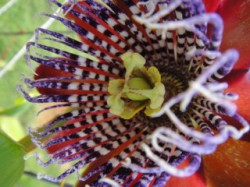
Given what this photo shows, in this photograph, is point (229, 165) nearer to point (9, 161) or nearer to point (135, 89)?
point (135, 89)

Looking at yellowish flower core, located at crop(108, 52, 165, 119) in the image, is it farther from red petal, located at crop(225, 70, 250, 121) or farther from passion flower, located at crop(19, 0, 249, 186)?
red petal, located at crop(225, 70, 250, 121)

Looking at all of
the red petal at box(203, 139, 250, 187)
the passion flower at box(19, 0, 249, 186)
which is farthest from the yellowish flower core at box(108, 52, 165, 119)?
the red petal at box(203, 139, 250, 187)

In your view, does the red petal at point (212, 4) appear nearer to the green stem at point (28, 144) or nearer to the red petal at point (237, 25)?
the red petal at point (237, 25)

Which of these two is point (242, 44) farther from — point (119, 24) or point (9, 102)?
point (9, 102)

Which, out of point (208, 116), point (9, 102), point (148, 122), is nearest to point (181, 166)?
point (208, 116)

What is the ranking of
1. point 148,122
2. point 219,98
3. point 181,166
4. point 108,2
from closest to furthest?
point 219,98, point 181,166, point 108,2, point 148,122

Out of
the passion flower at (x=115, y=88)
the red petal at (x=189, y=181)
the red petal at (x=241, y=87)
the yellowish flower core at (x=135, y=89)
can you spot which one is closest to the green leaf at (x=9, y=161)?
the passion flower at (x=115, y=88)

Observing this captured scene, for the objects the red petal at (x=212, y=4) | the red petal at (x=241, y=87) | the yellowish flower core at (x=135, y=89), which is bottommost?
the yellowish flower core at (x=135, y=89)
